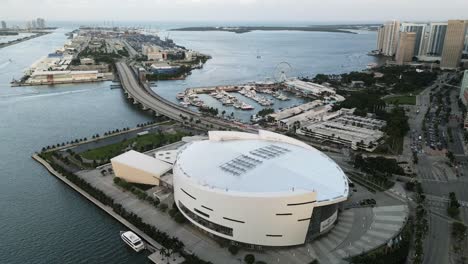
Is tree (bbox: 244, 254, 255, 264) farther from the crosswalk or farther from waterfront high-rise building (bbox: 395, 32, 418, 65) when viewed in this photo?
waterfront high-rise building (bbox: 395, 32, 418, 65)

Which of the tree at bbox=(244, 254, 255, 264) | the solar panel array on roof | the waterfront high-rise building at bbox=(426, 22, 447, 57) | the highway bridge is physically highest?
the waterfront high-rise building at bbox=(426, 22, 447, 57)

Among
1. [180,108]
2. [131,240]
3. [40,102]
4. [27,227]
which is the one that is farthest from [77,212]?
[40,102]

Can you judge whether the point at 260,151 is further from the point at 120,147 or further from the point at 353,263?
the point at 120,147

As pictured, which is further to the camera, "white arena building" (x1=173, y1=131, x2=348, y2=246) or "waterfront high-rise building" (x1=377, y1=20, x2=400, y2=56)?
"waterfront high-rise building" (x1=377, y1=20, x2=400, y2=56)

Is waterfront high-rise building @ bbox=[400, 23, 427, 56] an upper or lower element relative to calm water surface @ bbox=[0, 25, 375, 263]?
upper

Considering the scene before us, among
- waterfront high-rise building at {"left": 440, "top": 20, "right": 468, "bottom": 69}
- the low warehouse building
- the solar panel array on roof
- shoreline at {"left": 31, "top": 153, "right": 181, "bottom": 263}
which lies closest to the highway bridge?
the low warehouse building

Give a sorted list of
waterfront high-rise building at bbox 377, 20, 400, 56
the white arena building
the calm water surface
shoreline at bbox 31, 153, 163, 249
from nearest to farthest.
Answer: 1. the white arena building
2. the calm water surface
3. shoreline at bbox 31, 153, 163, 249
4. waterfront high-rise building at bbox 377, 20, 400, 56

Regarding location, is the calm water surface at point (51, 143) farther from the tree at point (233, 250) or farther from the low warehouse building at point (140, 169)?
the tree at point (233, 250)

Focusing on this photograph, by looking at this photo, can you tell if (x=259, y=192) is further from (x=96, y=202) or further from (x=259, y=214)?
(x=96, y=202)
